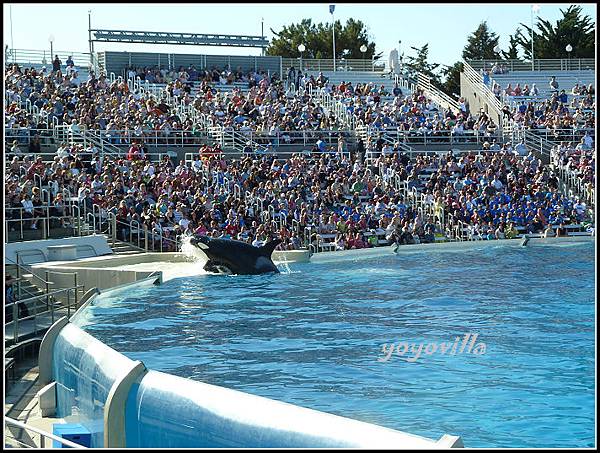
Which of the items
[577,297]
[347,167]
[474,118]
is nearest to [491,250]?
[347,167]

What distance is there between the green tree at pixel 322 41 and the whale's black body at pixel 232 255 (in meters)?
44.8

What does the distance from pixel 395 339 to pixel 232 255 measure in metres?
6.57

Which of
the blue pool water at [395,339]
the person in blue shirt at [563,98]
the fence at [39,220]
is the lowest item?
the blue pool water at [395,339]

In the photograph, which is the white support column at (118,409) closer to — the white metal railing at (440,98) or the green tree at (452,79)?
the white metal railing at (440,98)

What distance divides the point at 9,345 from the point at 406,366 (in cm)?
461

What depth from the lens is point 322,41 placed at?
62000 mm

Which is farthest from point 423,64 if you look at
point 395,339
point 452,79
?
point 395,339

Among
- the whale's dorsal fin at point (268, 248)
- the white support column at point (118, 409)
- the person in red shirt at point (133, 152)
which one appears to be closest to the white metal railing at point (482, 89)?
the person in red shirt at point (133, 152)

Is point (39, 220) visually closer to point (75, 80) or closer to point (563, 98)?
point (75, 80)

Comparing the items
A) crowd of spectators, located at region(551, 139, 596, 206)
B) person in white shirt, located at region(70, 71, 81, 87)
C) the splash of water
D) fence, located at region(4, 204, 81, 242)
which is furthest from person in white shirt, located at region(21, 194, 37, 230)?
crowd of spectators, located at region(551, 139, 596, 206)

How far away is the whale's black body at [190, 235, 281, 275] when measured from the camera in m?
17.6

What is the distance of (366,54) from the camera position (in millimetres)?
62938

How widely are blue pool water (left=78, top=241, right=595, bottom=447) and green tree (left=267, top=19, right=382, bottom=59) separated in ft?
145

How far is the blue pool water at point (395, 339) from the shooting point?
8328 mm
